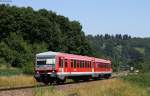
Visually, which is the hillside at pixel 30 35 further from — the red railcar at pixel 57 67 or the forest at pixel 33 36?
the red railcar at pixel 57 67

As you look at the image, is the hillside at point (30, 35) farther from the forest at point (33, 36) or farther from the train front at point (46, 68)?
the train front at point (46, 68)

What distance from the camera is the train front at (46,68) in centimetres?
3988

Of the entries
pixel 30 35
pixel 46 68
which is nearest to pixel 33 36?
pixel 30 35

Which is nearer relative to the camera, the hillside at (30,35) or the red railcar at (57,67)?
the red railcar at (57,67)

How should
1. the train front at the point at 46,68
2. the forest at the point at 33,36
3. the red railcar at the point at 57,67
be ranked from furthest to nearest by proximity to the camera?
the forest at the point at 33,36, the red railcar at the point at 57,67, the train front at the point at 46,68

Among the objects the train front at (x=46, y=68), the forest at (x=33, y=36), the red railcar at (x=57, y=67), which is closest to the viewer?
the train front at (x=46, y=68)

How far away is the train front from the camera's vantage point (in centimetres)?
3988

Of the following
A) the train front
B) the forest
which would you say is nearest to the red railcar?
the train front

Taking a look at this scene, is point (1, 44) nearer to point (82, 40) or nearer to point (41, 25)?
point (41, 25)

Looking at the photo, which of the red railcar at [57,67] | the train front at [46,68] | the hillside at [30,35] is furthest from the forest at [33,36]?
the train front at [46,68]

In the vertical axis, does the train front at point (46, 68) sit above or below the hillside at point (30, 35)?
below

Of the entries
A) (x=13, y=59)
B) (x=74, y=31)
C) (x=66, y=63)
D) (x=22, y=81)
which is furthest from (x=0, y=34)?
(x=66, y=63)

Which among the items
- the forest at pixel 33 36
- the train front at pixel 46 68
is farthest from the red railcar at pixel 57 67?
the forest at pixel 33 36

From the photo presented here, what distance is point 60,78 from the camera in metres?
40.7
